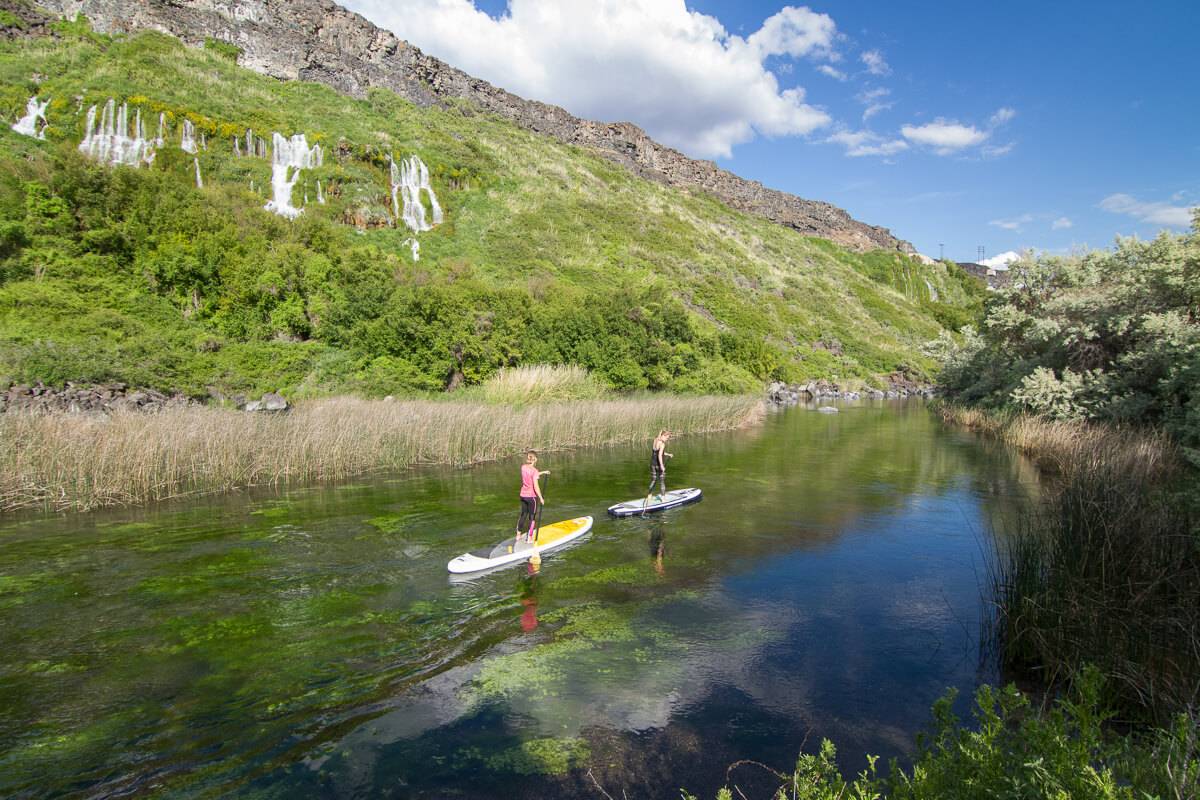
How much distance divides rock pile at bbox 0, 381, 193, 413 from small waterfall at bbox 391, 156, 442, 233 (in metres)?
25.5

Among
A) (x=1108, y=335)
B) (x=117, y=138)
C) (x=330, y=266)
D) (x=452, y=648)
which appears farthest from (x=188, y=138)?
(x=1108, y=335)

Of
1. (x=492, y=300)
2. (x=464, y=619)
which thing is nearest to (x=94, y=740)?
(x=464, y=619)

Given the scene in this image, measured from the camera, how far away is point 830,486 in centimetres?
1652

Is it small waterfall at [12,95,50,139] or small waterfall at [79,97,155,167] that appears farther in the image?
small waterfall at [79,97,155,167]

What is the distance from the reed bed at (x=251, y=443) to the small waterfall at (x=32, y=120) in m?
27.8

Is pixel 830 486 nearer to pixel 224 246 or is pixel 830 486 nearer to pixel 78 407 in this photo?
pixel 78 407

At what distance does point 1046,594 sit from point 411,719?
6.19m

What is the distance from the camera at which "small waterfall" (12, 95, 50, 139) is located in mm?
31766

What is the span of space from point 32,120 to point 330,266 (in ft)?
66.1

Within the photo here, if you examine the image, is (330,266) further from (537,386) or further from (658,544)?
(658,544)

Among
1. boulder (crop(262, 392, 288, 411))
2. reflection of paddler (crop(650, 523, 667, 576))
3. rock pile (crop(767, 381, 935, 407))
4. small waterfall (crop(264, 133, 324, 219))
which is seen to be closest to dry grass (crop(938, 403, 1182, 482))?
reflection of paddler (crop(650, 523, 667, 576))

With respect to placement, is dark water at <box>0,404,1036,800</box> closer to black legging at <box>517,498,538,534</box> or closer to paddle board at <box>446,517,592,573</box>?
paddle board at <box>446,517,592,573</box>

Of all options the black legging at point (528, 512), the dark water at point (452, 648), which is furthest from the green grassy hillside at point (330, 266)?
the black legging at point (528, 512)

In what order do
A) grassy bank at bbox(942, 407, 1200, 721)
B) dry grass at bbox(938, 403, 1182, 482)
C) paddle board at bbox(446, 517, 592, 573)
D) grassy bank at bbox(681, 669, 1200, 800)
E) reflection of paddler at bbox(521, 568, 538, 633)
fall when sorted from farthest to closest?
dry grass at bbox(938, 403, 1182, 482) < paddle board at bbox(446, 517, 592, 573) < reflection of paddler at bbox(521, 568, 538, 633) < grassy bank at bbox(942, 407, 1200, 721) < grassy bank at bbox(681, 669, 1200, 800)
